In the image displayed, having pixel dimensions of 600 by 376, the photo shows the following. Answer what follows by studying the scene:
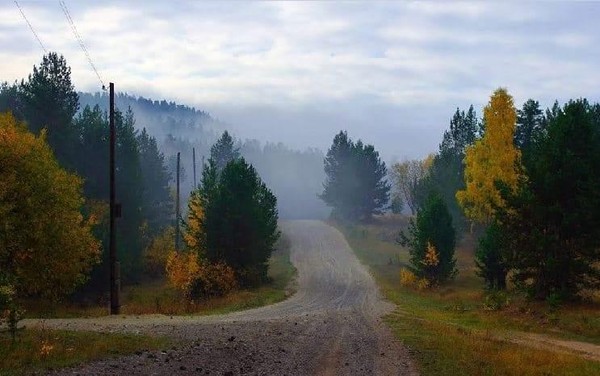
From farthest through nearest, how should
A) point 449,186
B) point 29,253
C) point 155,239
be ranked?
1. point 449,186
2. point 155,239
3. point 29,253

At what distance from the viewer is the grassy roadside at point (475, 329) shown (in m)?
16.4

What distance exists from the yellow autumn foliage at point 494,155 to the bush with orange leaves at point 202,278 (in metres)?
24.4

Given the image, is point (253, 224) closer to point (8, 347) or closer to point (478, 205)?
point (478, 205)

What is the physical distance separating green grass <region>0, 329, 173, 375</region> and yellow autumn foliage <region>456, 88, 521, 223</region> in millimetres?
40204

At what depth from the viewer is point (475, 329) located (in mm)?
26641

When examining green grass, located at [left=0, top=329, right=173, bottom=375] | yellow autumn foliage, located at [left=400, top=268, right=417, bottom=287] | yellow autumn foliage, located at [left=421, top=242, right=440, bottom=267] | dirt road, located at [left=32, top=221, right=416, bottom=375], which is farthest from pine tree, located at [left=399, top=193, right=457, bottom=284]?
green grass, located at [left=0, top=329, right=173, bottom=375]

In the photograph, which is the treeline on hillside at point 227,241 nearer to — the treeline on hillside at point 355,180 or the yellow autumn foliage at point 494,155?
the yellow autumn foliage at point 494,155

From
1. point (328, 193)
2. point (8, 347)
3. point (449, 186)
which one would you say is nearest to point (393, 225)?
point (328, 193)

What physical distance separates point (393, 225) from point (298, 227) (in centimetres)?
1849

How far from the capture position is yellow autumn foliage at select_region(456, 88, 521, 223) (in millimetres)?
50938

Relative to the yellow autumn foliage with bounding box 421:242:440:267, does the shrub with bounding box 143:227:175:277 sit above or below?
below

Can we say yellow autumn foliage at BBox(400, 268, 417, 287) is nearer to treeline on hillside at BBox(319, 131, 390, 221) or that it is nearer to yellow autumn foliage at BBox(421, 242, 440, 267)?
yellow autumn foliage at BBox(421, 242, 440, 267)

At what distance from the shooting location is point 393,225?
106 m

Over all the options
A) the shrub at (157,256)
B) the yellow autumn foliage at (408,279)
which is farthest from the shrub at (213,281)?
the shrub at (157,256)
